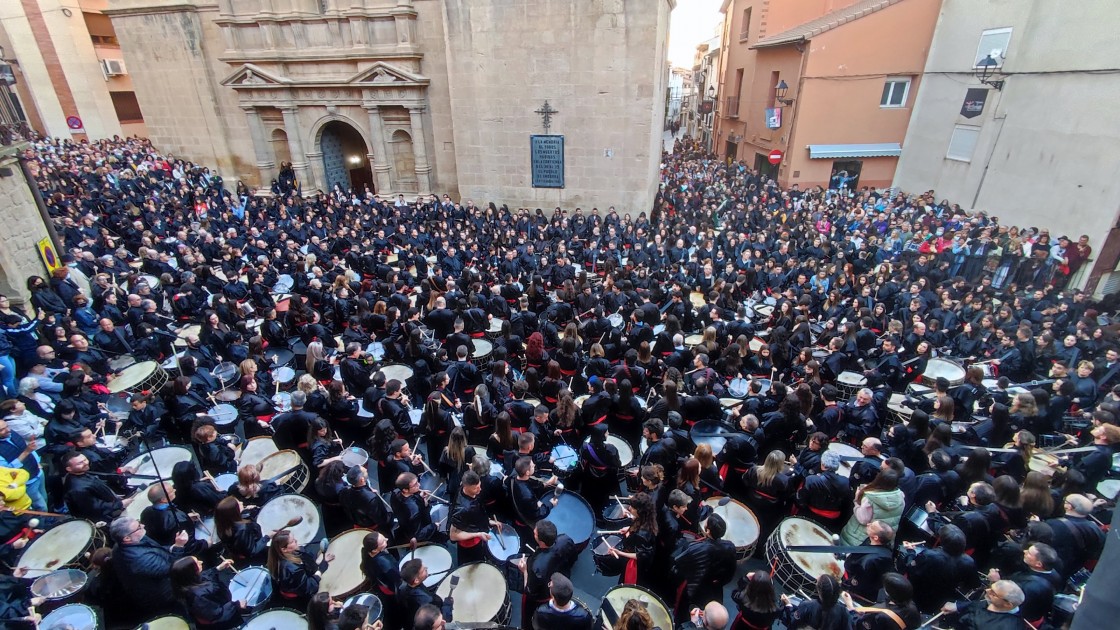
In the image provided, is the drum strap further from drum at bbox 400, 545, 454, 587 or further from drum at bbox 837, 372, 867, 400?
drum at bbox 837, 372, 867, 400

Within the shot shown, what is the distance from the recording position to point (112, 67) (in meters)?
31.4

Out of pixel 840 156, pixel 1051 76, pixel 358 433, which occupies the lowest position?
pixel 358 433

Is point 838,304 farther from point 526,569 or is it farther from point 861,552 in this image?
point 526,569

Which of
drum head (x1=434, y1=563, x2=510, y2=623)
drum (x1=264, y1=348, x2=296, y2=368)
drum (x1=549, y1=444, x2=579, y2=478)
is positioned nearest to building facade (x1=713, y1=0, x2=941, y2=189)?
drum (x1=549, y1=444, x2=579, y2=478)

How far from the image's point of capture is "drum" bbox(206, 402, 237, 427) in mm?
6895

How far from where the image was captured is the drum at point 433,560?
4.64m

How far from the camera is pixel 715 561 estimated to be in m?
4.45

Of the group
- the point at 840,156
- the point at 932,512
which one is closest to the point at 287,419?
the point at 932,512

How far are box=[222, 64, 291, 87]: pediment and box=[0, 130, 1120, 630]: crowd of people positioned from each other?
9.61 metres

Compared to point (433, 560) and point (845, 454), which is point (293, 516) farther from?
point (845, 454)

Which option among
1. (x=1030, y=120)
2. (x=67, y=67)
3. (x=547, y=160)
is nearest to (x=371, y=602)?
(x=547, y=160)

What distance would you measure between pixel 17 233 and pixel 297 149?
1216cm

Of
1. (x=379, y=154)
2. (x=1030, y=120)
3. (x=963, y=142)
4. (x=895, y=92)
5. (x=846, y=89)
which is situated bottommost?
(x=379, y=154)

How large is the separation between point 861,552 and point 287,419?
6.58 meters
